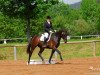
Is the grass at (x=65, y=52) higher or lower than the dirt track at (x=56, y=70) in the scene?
lower

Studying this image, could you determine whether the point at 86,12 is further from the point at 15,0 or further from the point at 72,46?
the point at 72,46

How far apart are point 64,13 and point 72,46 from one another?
221 feet

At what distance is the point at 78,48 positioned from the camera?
108 ft

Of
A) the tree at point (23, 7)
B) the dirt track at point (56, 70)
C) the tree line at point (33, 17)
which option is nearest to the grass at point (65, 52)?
the tree line at point (33, 17)

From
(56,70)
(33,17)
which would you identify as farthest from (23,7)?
(56,70)

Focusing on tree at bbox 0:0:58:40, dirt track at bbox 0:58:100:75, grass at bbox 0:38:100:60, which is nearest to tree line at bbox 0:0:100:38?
tree at bbox 0:0:58:40

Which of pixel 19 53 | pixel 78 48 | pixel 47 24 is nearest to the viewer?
pixel 47 24

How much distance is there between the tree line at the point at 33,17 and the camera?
41834 mm

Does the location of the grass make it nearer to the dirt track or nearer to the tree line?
the tree line

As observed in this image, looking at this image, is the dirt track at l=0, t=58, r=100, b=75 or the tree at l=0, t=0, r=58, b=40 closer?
the dirt track at l=0, t=58, r=100, b=75

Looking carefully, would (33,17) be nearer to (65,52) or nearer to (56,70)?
(65,52)

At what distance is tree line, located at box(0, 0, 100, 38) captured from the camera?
41834mm

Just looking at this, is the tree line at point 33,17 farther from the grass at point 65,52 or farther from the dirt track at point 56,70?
the dirt track at point 56,70

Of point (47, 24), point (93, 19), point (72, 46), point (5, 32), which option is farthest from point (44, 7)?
point (93, 19)
